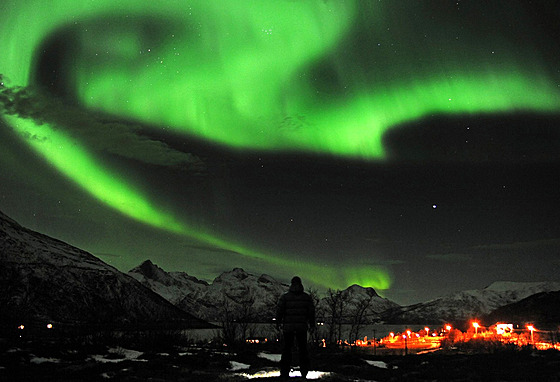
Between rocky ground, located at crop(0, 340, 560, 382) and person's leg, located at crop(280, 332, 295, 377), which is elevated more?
person's leg, located at crop(280, 332, 295, 377)

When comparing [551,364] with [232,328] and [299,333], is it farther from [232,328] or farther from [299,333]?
[232,328]

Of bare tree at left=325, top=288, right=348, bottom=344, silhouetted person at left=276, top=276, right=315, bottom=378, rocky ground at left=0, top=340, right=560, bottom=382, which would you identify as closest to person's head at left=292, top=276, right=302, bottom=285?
silhouetted person at left=276, top=276, right=315, bottom=378

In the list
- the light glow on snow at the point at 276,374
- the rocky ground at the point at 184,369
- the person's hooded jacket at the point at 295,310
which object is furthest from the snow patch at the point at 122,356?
the person's hooded jacket at the point at 295,310

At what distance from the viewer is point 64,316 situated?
7785 inches

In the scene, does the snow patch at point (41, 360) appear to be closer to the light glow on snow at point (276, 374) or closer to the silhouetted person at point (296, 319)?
the light glow on snow at point (276, 374)

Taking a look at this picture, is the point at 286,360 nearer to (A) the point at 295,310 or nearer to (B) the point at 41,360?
(A) the point at 295,310

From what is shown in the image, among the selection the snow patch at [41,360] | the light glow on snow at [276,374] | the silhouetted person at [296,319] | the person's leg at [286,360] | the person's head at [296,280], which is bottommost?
the light glow on snow at [276,374]

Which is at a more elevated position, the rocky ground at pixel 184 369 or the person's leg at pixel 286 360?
the person's leg at pixel 286 360

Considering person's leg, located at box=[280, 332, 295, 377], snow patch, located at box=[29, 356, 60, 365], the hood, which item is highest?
the hood

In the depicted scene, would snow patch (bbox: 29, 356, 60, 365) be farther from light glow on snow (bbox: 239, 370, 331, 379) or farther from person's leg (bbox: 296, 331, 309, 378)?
person's leg (bbox: 296, 331, 309, 378)

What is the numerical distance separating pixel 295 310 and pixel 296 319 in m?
0.26

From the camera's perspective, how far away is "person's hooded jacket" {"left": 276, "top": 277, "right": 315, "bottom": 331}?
15797 mm

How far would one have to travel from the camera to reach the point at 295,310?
15867 millimetres

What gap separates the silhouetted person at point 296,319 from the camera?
15.7 meters
